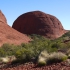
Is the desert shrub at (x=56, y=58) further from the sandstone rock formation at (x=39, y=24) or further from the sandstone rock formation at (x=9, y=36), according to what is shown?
the sandstone rock formation at (x=39, y=24)

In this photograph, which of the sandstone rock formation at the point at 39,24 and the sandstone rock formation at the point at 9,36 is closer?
the sandstone rock formation at the point at 9,36

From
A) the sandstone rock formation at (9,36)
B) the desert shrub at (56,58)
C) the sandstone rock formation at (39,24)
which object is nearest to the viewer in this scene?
the desert shrub at (56,58)

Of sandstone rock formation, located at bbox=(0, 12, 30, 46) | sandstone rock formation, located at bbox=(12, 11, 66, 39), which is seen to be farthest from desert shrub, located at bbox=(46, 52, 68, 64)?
sandstone rock formation, located at bbox=(12, 11, 66, 39)

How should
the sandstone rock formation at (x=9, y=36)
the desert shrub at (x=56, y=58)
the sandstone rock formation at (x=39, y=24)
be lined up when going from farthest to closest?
1. the sandstone rock formation at (x=39, y=24)
2. the sandstone rock formation at (x=9, y=36)
3. the desert shrub at (x=56, y=58)

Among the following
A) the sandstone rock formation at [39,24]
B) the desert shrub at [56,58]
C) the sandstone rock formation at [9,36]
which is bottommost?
the desert shrub at [56,58]

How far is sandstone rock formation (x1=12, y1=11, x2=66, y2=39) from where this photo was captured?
75088 mm

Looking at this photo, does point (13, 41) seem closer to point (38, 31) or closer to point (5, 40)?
point (5, 40)

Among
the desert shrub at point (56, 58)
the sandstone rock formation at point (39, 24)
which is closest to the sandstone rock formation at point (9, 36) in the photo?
the sandstone rock formation at point (39, 24)

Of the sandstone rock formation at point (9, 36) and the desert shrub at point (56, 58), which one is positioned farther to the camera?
the sandstone rock formation at point (9, 36)

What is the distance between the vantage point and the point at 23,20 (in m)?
78.8

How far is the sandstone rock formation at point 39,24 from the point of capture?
2956 inches

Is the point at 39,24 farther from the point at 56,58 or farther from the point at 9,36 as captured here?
the point at 56,58

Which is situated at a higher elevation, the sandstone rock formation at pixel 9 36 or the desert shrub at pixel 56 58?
the sandstone rock formation at pixel 9 36

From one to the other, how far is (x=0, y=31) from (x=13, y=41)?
397 centimetres
